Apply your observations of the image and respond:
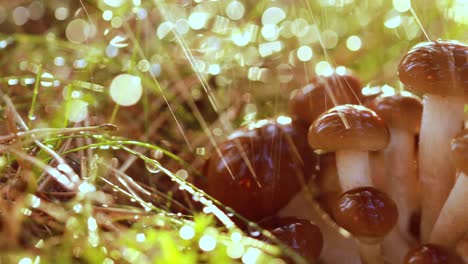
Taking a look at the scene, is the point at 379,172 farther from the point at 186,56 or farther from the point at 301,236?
the point at 186,56

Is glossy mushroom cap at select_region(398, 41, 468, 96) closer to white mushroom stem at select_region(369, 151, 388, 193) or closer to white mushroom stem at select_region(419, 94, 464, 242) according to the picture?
white mushroom stem at select_region(419, 94, 464, 242)

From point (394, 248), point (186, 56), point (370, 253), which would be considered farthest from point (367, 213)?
point (186, 56)

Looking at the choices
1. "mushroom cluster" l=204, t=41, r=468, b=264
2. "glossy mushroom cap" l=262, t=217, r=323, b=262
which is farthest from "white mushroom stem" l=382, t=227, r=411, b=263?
"glossy mushroom cap" l=262, t=217, r=323, b=262

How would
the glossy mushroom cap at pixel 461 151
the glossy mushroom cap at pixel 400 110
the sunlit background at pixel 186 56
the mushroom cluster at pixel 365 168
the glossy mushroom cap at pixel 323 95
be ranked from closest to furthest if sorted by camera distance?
the glossy mushroom cap at pixel 461 151 → the mushroom cluster at pixel 365 168 → the glossy mushroom cap at pixel 400 110 → the glossy mushroom cap at pixel 323 95 → the sunlit background at pixel 186 56

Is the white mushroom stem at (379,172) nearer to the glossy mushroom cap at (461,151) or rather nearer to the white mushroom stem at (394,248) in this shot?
the white mushroom stem at (394,248)

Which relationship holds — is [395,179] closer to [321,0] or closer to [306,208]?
[306,208]

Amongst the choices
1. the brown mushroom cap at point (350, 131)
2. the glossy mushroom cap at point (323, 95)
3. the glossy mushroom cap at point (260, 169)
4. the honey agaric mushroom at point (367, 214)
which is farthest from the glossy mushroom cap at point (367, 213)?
the glossy mushroom cap at point (323, 95)
